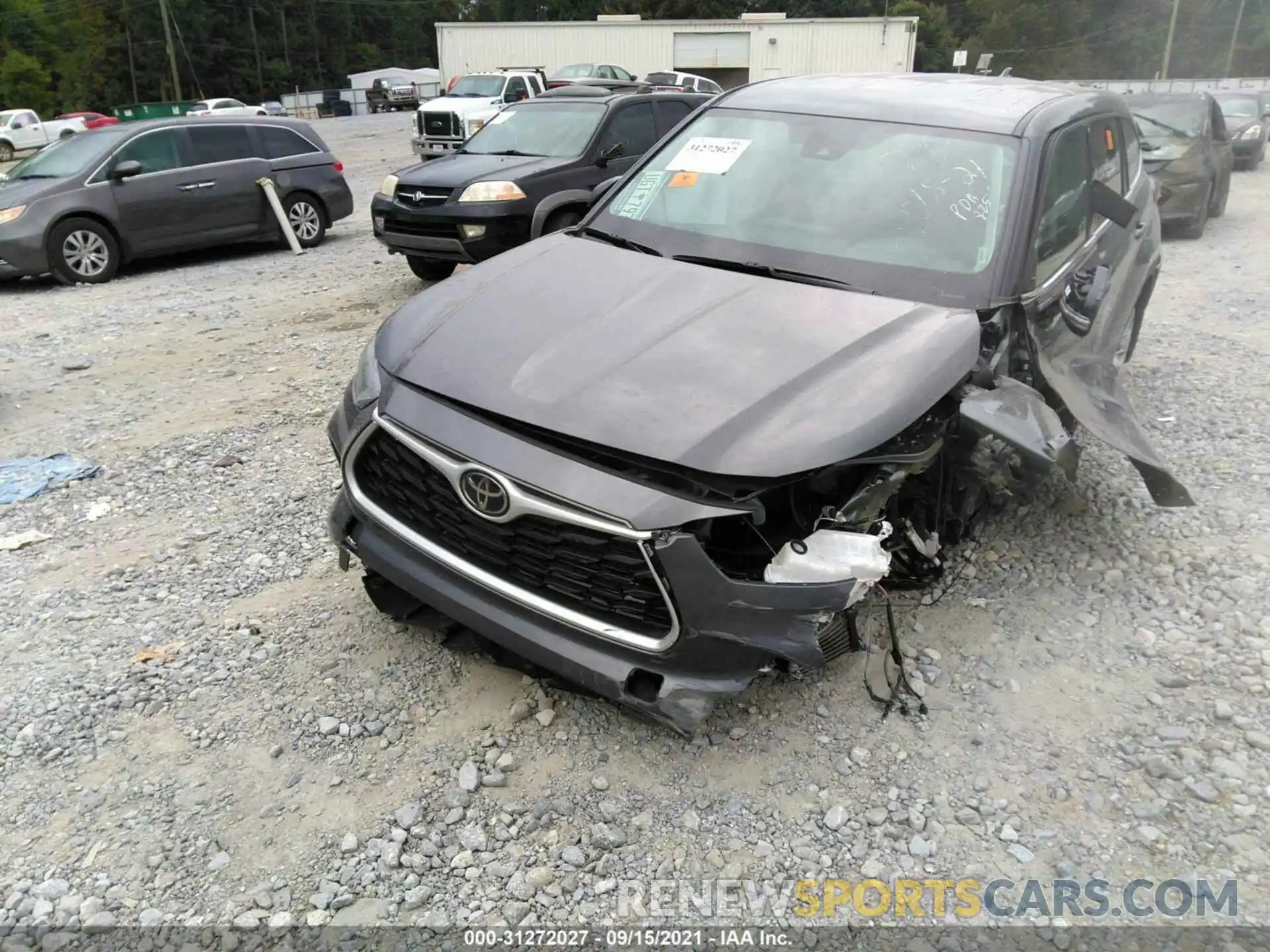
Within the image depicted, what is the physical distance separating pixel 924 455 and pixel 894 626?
752mm

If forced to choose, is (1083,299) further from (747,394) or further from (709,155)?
(747,394)

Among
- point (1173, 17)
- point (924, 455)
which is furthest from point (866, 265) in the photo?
point (1173, 17)

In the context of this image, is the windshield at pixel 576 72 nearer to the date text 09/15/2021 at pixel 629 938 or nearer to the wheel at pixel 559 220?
the wheel at pixel 559 220

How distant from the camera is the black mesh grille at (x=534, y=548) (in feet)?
8.21

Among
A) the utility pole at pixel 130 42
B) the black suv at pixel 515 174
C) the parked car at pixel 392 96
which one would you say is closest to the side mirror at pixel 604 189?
the black suv at pixel 515 174

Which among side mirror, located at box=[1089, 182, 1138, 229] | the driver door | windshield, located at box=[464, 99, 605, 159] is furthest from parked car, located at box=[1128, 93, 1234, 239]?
side mirror, located at box=[1089, 182, 1138, 229]

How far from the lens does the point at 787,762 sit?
2.81 m

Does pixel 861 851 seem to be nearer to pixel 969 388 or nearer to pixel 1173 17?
pixel 969 388

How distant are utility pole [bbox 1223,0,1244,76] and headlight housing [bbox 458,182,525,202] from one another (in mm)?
80615

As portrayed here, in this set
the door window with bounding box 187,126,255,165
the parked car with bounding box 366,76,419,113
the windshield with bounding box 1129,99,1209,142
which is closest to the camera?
the door window with bounding box 187,126,255,165

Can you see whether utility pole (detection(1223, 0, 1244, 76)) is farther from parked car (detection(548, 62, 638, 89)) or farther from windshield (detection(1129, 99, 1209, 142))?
windshield (detection(1129, 99, 1209, 142))

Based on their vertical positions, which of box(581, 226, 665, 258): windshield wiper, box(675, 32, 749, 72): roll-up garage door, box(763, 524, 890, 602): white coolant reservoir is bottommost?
box(763, 524, 890, 602): white coolant reservoir

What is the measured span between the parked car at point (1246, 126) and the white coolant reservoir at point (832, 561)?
18.9 m

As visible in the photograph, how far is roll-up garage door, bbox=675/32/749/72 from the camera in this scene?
3797cm
